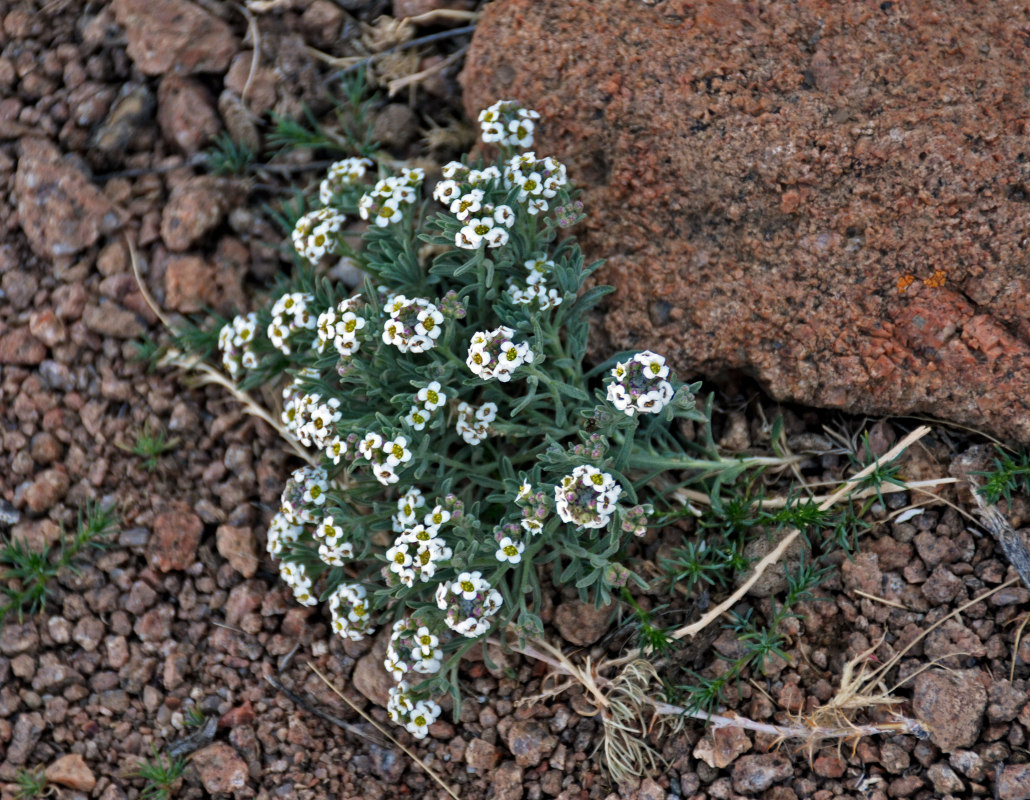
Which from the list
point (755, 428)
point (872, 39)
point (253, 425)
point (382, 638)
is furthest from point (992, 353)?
point (253, 425)

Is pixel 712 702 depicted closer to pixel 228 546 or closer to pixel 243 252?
pixel 228 546

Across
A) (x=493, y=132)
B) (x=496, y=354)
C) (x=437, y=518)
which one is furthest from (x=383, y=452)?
(x=493, y=132)

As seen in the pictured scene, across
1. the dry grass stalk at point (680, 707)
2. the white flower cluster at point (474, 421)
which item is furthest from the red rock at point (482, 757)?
the white flower cluster at point (474, 421)

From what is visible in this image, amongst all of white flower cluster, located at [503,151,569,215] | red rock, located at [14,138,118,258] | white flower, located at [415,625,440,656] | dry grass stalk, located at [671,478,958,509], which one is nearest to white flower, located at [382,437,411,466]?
white flower, located at [415,625,440,656]

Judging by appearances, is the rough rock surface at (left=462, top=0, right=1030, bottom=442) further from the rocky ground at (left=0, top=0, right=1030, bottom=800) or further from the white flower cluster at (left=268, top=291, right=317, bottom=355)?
the white flower cluster at (left=268, top=291, right=317, bottom=355)

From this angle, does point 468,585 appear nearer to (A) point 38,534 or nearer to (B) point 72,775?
(B) point 72,775
